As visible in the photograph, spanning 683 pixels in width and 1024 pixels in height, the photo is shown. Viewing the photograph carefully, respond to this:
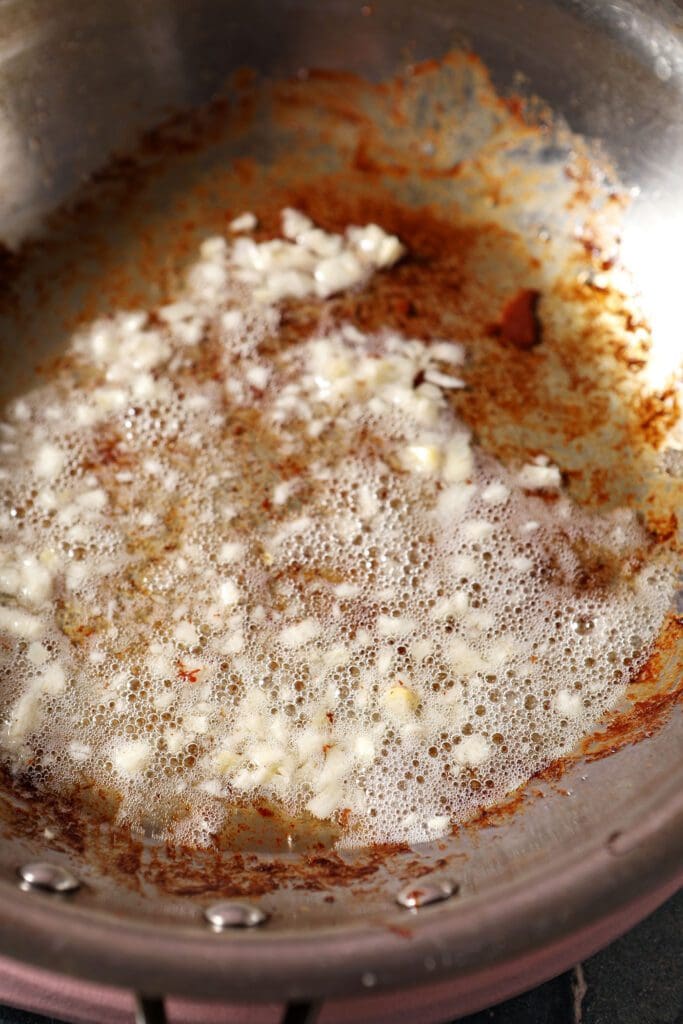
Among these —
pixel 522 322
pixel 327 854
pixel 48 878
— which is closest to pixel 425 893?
pixel 327 854

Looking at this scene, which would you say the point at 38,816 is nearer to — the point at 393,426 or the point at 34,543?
the point at 34,543

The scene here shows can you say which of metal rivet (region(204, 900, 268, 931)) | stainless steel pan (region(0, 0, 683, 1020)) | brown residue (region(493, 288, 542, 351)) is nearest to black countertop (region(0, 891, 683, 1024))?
stainless steel pan (region(0, 0, 683, 1020))

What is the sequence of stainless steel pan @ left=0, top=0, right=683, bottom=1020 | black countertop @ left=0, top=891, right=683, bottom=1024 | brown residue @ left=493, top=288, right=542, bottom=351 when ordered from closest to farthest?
stainless steel pan @ left=0, top=0, right=683, bottom=1020 → black countertop @ left=0, top=891, right=683, bottom=1024 → brown residue @ left=493, top=288, right=542, bottom=351

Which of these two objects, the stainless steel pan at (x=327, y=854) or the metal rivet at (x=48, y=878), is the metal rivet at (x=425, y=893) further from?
the metal rivet at (x=48, y=878)

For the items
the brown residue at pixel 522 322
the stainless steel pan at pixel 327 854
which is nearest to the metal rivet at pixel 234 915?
the stainless steel pan at pixel 327 854

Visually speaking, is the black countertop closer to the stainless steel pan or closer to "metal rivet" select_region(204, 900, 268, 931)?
the stainless steel pan

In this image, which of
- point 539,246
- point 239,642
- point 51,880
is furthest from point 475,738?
point 539,246
